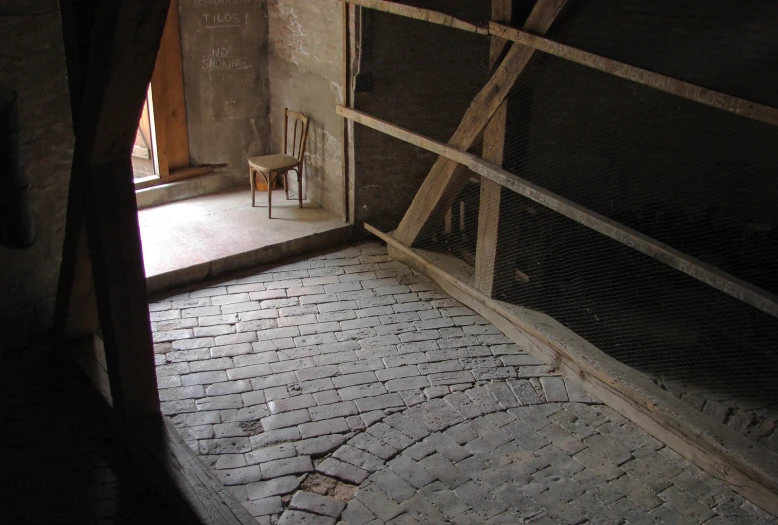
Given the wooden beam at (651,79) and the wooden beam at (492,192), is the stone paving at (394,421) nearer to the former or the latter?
the wooden beam at (492,192)

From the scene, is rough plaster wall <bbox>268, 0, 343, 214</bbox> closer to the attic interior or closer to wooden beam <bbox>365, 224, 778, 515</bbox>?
the attic interior

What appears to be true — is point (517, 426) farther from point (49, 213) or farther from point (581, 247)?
point (49, 213)

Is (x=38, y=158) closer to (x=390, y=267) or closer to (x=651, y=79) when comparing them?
(x=390, y=267)

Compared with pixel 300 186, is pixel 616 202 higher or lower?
lower

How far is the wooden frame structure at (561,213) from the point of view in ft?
15.2

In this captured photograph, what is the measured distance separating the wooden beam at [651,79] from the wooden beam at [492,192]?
154mm

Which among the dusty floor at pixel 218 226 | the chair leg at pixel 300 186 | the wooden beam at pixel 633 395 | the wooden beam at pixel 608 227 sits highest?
the wooden beam at pixel 608 227

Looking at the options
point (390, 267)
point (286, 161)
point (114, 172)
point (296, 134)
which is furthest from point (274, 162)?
point (114, 172)

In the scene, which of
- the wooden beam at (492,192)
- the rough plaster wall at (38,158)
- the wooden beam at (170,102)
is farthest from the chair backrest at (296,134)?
the rough plaster wall at (38,158)

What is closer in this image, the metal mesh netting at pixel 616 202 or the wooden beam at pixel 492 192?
the wooden beam at pixel 492 192

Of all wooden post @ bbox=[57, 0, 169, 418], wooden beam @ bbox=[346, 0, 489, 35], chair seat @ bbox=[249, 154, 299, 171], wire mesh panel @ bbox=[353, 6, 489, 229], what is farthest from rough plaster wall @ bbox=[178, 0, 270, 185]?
wooden post @ bbox=[57, 0, 169, 418]

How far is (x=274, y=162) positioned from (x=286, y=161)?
0.43ft

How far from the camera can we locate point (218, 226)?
8125mm

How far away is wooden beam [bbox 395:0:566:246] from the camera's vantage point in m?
5.52
